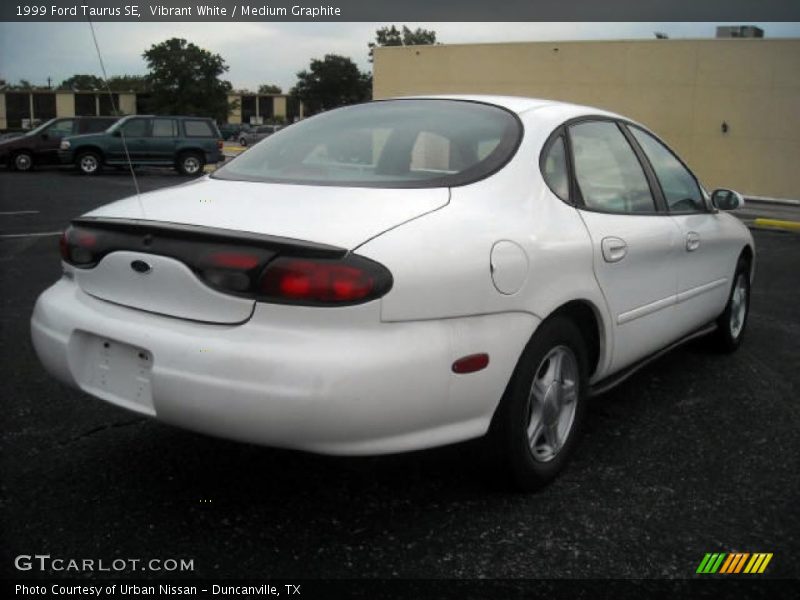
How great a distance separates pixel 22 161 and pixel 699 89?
61.6ft

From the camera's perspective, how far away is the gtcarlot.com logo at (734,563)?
2395 millimetres

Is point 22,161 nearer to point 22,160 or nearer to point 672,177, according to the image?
point 22,160

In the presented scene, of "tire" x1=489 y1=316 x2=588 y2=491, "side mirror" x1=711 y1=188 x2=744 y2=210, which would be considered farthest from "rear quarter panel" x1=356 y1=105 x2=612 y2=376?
"side mirror" x1=711 y1=188 x2=744 y2=210

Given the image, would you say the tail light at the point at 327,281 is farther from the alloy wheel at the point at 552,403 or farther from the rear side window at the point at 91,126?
the rear side window at the point at 91,126

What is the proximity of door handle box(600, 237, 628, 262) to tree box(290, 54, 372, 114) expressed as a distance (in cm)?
4423

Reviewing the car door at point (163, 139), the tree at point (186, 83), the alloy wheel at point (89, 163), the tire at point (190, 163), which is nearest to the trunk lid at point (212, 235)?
the car door at point (163, 139)

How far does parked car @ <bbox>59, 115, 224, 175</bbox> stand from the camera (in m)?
21.0

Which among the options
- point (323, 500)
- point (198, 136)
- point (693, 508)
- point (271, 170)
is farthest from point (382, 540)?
point (198, 136)

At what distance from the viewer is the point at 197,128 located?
21859 millimetres

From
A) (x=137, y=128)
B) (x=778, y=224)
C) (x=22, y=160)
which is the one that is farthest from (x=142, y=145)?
(x=778, y=224)

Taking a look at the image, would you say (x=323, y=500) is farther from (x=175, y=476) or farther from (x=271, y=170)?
(x=271, y=170)

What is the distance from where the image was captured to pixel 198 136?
21812 mm

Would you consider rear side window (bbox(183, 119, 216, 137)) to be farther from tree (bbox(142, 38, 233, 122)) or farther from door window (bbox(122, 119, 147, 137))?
tree (bbox(142, 38, 233, 122))

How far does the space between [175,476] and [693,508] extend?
1.88 meters
